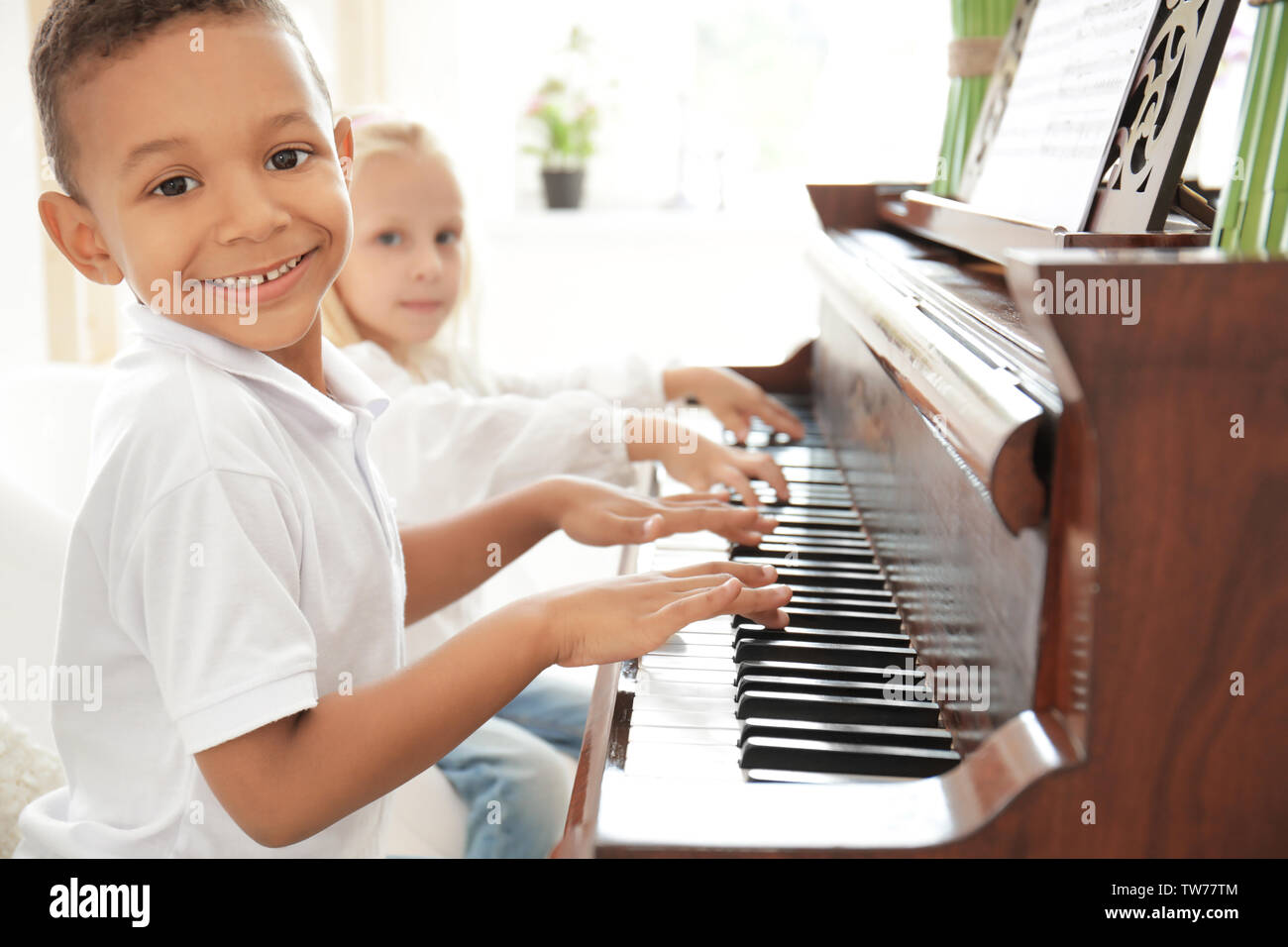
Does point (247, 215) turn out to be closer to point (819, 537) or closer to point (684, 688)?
point (684, 688)

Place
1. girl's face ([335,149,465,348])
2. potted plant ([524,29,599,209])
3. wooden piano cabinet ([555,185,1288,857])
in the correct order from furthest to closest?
potted plant ([524,29,599,209]), girl's face ([335,149,465,348]), wooden piano cabinet ([555,185,1288,857])

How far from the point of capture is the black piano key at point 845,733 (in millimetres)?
925

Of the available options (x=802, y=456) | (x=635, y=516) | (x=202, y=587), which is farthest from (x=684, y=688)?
(x=802, y=456)

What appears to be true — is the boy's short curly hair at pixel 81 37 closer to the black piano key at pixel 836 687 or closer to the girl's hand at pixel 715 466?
the black piano key at pixel 836 687

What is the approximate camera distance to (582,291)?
15.4 feet

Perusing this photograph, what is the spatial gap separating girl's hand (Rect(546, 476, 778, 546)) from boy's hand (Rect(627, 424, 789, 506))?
16 cm

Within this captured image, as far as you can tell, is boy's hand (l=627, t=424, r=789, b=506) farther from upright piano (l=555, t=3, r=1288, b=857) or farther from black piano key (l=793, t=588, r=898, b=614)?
upright piano (l=555, t=3, r=1288, b=857)

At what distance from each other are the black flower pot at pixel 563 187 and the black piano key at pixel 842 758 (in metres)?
4.08

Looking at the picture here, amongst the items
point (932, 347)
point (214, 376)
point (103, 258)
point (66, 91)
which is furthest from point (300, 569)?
point (932, 347)

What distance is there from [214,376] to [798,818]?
0.61m

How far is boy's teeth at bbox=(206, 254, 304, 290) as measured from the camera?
0.98 meters

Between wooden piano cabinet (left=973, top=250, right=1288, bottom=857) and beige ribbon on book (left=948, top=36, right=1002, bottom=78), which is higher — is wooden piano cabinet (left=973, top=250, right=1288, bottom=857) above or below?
below

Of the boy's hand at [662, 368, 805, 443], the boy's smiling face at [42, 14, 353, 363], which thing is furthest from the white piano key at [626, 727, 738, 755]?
the boy's hand at [662, 368, 805, 443]

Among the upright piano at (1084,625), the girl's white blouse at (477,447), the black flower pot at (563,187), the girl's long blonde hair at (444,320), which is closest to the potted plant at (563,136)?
the black flower pot at (563,187)
